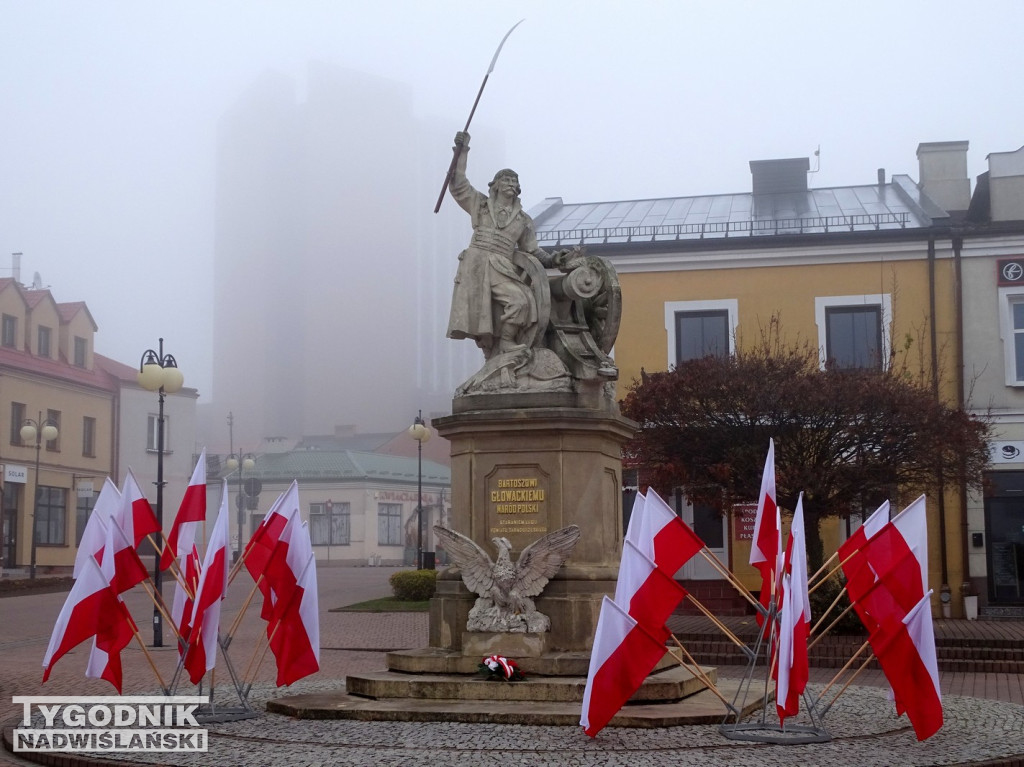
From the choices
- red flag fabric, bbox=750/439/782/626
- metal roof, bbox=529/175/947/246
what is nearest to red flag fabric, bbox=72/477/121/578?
red flag fabric, bbox=750/439/782/626

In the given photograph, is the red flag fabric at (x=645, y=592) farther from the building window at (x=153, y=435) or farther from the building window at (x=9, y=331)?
the building window at (x=153, y=435)

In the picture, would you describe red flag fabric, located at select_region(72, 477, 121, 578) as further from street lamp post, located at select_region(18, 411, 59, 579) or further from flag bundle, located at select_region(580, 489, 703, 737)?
street lamp post, located at select_region(18, 411, 59, 579)

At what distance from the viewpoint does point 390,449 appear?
8038 centimetres

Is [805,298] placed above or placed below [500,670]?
above

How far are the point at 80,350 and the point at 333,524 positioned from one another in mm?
17155

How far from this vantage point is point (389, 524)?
68.1 metres

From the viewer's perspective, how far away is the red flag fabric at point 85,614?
444 inches

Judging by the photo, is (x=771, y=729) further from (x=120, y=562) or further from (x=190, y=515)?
(x=120, y=562)

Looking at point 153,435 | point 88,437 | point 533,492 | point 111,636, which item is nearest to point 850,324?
point 533,492

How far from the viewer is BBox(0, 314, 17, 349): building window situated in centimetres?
4944

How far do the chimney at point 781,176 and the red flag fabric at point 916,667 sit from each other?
2697 centimetres

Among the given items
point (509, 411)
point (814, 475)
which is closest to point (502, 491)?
point (509, 411)

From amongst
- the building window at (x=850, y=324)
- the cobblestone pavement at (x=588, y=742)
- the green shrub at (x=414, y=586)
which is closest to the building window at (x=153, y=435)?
the green shrub at (x=414, y=586)

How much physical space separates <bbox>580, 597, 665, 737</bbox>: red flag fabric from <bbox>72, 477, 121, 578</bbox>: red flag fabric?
4561mm
